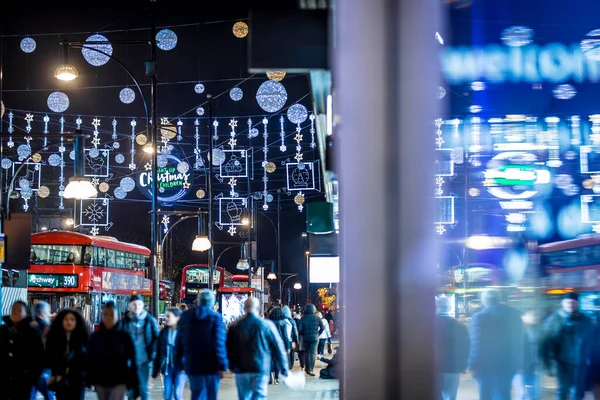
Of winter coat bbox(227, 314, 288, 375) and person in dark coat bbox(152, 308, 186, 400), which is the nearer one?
winter coat bbox(227, 314, 288, 375)

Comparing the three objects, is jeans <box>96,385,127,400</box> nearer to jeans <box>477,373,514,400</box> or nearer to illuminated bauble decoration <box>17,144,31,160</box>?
jeans <box>477,373,514,400</box>

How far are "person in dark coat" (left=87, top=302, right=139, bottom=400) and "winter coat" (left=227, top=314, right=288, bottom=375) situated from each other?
5.53ft

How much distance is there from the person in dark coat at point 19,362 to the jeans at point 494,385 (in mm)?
7321

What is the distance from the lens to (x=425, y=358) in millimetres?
2953

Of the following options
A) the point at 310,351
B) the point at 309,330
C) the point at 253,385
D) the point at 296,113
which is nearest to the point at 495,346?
the point at 253,385

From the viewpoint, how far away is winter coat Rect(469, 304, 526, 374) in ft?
13.8

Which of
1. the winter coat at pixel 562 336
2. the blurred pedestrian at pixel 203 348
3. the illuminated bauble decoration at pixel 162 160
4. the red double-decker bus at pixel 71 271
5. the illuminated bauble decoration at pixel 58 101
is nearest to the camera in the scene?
the winter coat at pixel 562 336

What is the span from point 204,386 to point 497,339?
22.3 feet

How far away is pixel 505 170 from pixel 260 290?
154ft

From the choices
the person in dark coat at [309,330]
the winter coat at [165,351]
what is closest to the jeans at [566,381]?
the winter coat at [165,351]

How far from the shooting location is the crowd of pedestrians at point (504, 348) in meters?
3.30

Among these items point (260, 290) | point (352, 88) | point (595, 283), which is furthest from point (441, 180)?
point (260, 290)

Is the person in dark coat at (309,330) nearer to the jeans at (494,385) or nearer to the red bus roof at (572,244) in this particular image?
the jeans at (494,385)

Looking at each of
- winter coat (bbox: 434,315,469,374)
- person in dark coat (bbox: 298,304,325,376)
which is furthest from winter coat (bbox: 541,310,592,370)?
person in dark coat (bbox: 298,304,325,376)
